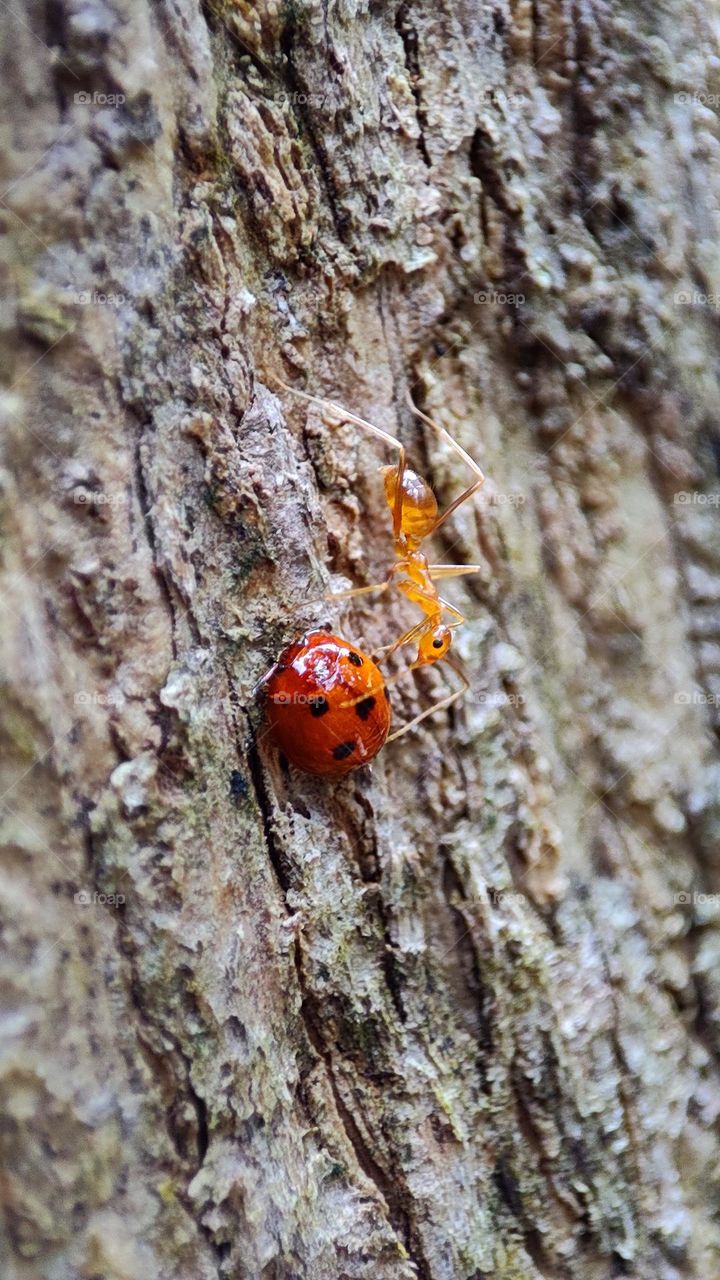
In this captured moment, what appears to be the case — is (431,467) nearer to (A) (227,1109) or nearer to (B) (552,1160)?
(A) (227,1109)

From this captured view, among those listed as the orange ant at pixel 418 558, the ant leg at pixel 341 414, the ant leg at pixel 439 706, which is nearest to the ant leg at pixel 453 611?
the orange ant at pixel 418 558

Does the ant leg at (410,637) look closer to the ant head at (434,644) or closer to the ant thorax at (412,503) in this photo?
the ant head at (434,644)

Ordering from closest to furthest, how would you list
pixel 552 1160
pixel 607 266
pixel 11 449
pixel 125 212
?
pixel 11 449 → pixel 125 212 → pixel 552 1160 → pixel 607 266

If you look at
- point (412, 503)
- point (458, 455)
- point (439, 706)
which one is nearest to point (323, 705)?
point (439, 706)

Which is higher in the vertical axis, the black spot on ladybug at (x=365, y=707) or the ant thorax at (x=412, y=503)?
the ant thorax at (x=412, y=503)

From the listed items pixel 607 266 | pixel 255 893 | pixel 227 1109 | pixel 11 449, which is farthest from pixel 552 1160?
pixel 607 266

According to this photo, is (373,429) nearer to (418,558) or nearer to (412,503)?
(412,503)

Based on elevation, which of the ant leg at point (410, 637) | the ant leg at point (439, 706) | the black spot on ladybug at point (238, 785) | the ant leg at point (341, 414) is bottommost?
the ant leg at point (439, 706)
